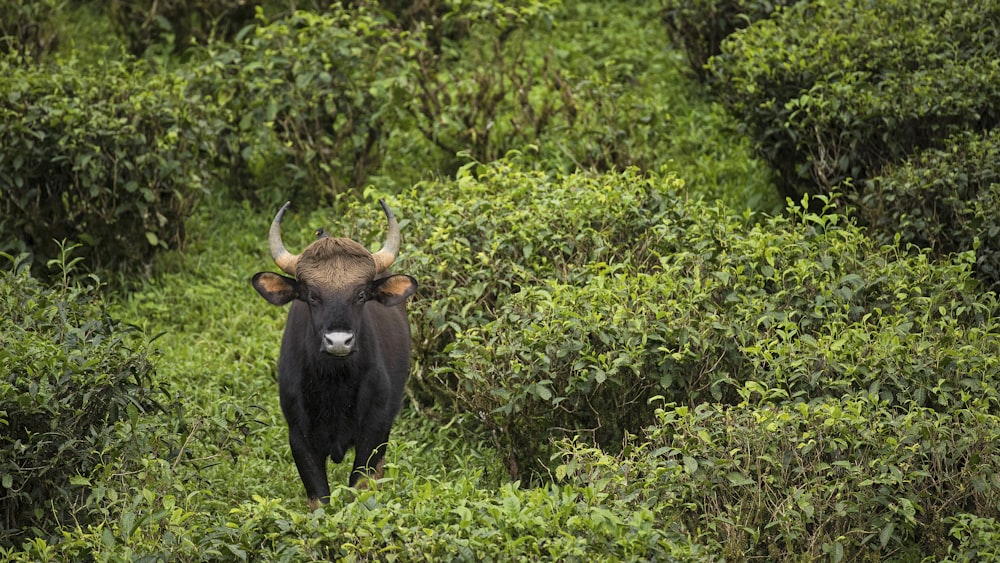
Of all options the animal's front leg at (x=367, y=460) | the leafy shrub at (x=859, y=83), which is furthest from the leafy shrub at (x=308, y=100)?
the animal's front leg at (x=367, y=460)

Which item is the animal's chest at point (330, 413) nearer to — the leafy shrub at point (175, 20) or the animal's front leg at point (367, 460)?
the animal's front leg at point (367, 460)

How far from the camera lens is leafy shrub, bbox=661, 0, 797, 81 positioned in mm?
10797

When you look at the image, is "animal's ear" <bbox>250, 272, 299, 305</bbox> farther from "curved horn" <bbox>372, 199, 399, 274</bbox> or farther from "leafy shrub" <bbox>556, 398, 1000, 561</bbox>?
"leafy shrub" <bbox>556, 398, 1000, 561</bbox>

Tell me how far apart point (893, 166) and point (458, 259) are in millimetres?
3204

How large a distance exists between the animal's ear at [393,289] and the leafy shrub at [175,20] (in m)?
5.97

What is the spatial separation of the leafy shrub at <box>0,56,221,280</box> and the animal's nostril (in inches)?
140

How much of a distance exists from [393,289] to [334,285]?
40 centimetres

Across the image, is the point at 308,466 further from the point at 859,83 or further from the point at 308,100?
the point at 859,83

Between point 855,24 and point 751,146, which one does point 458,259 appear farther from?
point 855,24

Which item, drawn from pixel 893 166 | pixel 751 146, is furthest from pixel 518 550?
pixel 751 146

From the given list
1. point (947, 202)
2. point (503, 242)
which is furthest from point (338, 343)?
point (947, 202)

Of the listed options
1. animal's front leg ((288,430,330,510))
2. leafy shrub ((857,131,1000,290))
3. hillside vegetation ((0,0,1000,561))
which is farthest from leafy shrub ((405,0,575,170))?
animal's front leg ((288,430,330,510))

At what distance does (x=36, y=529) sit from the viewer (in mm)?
5516

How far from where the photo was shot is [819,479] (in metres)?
5.46
